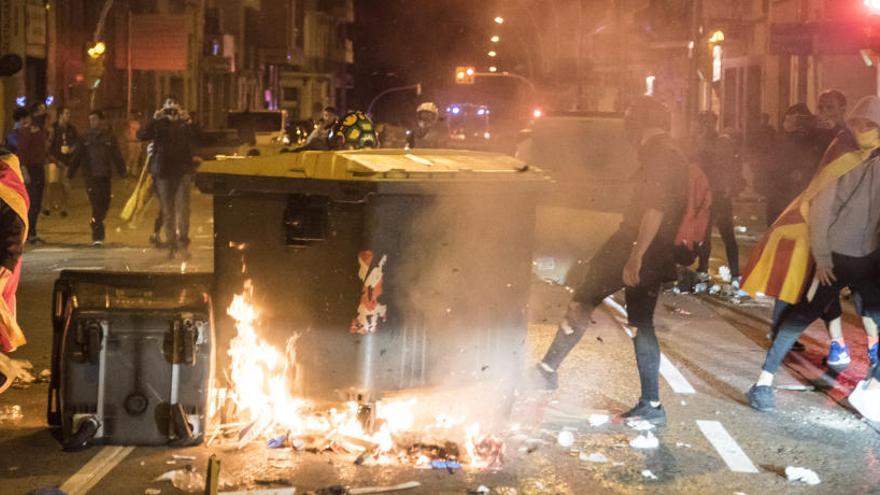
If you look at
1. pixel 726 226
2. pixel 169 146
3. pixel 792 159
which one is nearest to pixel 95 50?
pixel 169 146

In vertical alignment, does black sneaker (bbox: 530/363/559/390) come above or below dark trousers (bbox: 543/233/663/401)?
below

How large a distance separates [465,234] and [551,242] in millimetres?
5300

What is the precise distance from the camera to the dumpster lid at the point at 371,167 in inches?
249

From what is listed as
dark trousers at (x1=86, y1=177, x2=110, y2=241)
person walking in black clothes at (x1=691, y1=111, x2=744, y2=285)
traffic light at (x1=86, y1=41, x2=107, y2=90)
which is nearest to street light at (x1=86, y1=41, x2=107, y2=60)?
traffic light at (x1=86, y1=41, x2=107, y2=90)

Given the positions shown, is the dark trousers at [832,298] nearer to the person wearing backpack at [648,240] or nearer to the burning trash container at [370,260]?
the person wearing backpack at [648,240]

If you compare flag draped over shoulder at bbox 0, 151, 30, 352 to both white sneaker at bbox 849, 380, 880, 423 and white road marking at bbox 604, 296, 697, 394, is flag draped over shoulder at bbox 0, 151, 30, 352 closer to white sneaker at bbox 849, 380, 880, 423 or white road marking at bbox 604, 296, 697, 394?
white road marking at bbox 604, 296, 697, 394

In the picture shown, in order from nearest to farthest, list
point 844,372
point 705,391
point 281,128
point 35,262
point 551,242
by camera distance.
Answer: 1. point 705,391
2. point 844,372
3. point 551,242
4. point 35,262
5. point 281,128

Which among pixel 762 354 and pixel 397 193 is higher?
pixel 397 193

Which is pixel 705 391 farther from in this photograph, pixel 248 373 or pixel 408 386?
pixel 248 373

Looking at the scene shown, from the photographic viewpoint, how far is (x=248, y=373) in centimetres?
664

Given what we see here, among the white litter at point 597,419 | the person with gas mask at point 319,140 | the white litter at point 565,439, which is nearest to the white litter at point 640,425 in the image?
the white litter at point 597,419

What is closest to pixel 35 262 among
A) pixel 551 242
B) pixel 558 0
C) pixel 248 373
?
pixel 551 242

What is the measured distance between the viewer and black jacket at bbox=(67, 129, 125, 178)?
16125 mm

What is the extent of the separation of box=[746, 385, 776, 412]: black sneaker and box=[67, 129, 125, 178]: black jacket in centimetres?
1077
